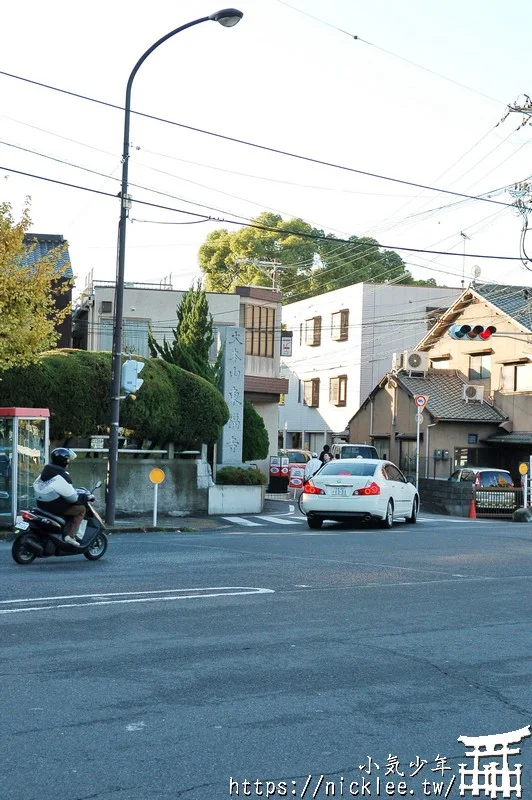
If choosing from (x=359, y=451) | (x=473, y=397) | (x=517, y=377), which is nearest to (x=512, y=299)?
(x=517, y=377)

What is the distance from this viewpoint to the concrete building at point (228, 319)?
44562 millimetres

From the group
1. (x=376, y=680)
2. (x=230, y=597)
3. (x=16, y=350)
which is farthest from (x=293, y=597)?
(x=16, y=350)

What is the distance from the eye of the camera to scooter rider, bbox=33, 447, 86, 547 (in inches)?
579

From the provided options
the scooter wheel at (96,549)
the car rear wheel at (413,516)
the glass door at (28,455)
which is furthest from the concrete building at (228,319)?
the scooter wheel at (96,549)

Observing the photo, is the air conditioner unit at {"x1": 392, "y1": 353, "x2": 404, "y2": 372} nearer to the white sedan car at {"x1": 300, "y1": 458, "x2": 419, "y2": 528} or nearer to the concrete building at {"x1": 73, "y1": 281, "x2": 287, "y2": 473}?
the concrete building at {"x1": 73, "y1": 281, "x2": 287, "y2": 473}

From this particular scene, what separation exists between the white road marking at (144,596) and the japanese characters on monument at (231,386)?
61.8ft

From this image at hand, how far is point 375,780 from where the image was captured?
5.32 m

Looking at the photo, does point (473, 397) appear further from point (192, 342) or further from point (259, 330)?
point (192, 342)

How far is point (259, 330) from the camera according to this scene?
4634 centimetres

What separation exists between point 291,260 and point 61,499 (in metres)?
55.9

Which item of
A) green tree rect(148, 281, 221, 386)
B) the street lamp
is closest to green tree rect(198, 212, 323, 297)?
green tree rect(148, 281, 221, 386)

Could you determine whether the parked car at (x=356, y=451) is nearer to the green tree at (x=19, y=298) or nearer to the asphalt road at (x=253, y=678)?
the green tree at (x=19, y=298)

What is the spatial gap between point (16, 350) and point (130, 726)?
645 inches

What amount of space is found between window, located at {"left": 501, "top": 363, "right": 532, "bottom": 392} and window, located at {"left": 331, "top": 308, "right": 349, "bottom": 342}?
13.2m
